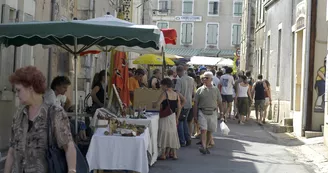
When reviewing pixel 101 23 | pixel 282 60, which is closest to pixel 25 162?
pixel 101 23

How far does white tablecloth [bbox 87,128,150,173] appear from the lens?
8.42 metres

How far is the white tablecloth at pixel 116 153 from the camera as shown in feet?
27.6

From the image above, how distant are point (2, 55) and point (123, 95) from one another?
2707 millimetres

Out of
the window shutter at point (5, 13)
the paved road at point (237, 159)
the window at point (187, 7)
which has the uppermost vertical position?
the window at point (187, 7)

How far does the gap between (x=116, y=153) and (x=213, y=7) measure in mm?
56617

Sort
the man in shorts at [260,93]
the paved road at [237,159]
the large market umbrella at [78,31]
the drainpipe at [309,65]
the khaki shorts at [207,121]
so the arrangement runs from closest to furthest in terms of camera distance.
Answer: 1. the large market umbrella at [78,31]
2. the paved road at [237,159]
3. the khaki shorts at [207,121]
4. the drainpipe at [309,65]
5. the man in shorts at [260,93]

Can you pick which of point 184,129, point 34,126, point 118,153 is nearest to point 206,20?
point 184,129

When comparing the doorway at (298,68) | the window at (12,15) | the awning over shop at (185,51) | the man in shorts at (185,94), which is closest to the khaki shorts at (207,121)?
the man in shorts at (185,94)

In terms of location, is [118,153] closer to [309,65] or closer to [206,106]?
[206,106]

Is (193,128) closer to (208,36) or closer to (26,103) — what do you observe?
(26,103)

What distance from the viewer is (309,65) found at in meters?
15.8

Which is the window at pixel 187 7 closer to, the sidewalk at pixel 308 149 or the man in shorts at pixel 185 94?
the sidewalk at pixel 308 149

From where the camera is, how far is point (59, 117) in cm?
464

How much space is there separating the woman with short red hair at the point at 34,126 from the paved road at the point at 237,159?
570 cm
